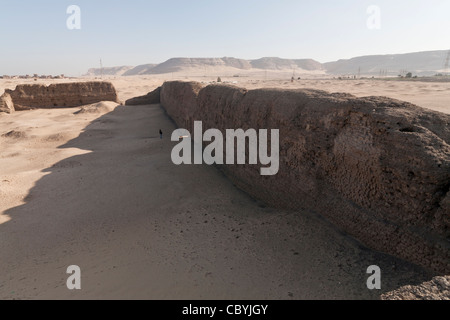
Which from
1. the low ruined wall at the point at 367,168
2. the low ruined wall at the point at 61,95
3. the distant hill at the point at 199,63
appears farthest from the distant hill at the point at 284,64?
the low ruined wall at the point at 367,168

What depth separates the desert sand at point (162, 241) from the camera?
3559 mm

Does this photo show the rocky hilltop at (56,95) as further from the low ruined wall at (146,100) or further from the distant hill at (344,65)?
the distant hill at (344,65)

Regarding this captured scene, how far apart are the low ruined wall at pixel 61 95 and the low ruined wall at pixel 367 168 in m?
18.0

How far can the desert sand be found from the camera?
356 centimetres

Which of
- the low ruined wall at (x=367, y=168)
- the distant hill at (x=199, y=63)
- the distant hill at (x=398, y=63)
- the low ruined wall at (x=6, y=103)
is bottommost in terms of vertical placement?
the low ruined wall at (x=367, y=168)

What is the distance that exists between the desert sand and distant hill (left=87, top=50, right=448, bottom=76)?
9514 cm

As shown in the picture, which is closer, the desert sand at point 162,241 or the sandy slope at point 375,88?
the desert sand at point 162,241

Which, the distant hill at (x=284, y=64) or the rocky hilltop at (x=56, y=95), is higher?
the distant hill at (x=284, y=64)

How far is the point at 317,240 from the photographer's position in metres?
4.13

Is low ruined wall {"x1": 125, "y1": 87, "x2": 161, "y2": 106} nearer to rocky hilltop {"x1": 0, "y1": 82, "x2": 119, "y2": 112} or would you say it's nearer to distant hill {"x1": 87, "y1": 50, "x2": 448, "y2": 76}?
rocky hilltop {"x1": 0, "y1": 82, "x2": 119, "y2": 112}

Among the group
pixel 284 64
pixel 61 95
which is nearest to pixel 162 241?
pixel 61 95

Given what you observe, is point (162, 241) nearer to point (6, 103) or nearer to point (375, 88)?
point (6, 103)

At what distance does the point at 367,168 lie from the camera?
3748 mm

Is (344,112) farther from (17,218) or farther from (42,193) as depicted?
(42,193)
